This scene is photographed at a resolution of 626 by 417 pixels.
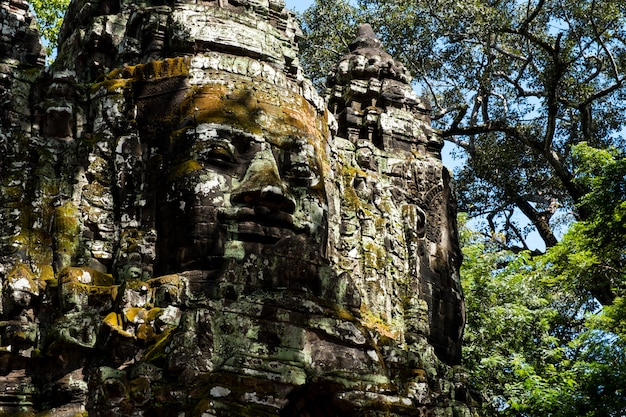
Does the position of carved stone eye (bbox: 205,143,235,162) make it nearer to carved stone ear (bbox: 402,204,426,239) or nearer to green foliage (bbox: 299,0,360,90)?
carved stone ear (bbox: 402,204,426,239)

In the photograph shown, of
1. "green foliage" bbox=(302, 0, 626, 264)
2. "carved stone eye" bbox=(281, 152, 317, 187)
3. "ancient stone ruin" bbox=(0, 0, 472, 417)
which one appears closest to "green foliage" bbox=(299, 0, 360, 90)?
"green foliage" bbox=(302, 0, 626, 264)

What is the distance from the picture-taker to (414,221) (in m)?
16.9

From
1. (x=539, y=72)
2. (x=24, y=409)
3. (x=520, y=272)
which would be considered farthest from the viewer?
(x=539, y=72)

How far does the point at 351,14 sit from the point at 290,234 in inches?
727

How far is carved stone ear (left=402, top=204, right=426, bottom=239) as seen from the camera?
658 inches

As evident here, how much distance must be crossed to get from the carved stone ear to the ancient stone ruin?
0.11ft

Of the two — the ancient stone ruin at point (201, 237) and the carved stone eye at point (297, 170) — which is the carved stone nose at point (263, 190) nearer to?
the ancient stone ruin at point (201, 237)

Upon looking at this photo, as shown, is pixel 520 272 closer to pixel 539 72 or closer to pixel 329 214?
pixel 539 72

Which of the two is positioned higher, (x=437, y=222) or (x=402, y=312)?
(x=437, y=222)

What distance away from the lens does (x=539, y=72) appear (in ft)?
98.6

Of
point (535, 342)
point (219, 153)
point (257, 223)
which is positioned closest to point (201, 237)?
point (257, 223)

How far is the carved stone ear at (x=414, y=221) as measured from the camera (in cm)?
1670

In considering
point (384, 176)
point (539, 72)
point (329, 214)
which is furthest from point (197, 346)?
point (539, 72)

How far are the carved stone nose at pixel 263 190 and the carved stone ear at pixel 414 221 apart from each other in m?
3.29
